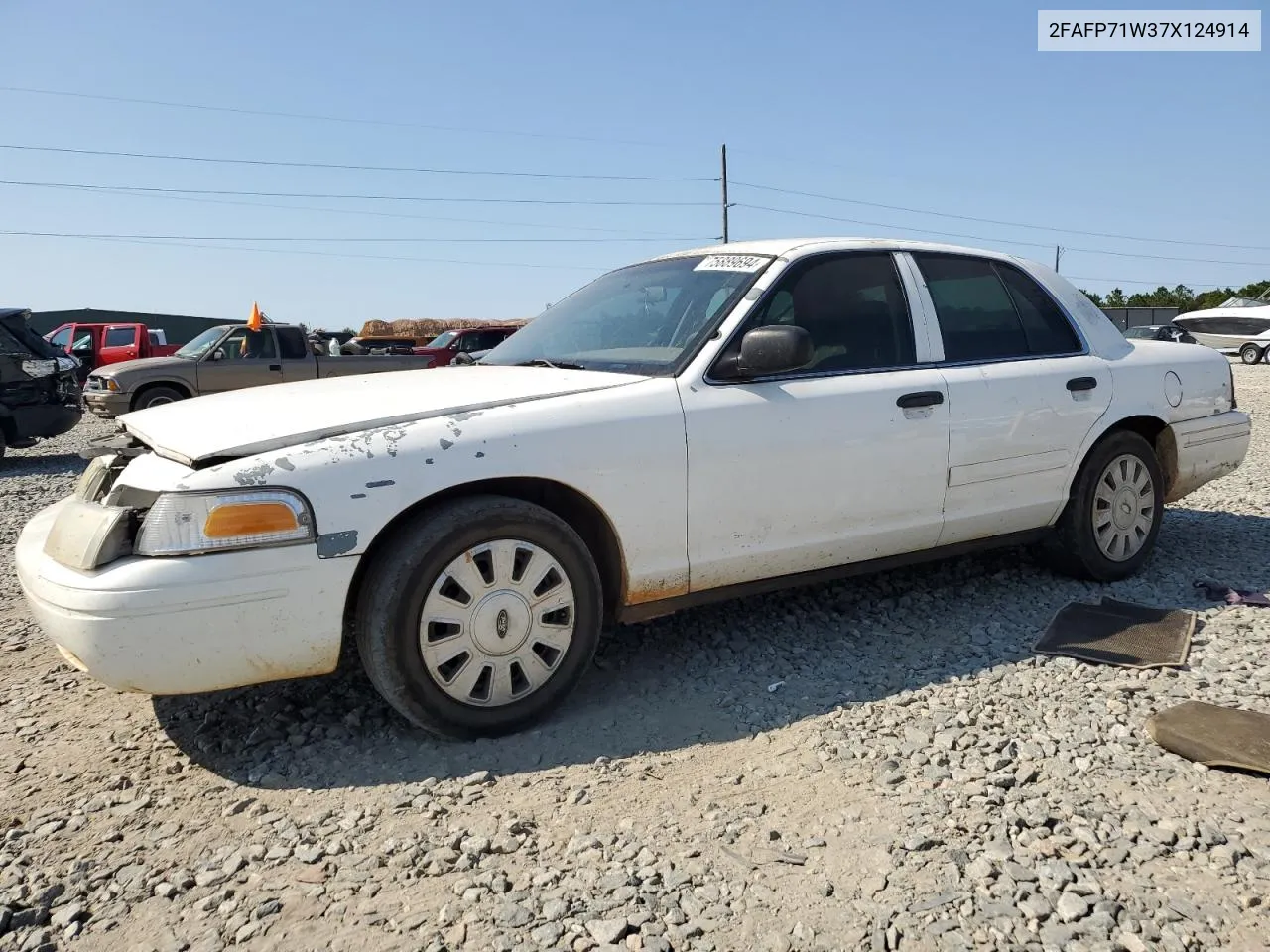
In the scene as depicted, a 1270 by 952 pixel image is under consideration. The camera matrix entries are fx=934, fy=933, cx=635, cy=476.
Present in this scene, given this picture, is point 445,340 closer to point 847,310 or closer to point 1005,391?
point 847,310

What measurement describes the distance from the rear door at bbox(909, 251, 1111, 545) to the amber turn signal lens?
2.61 metres

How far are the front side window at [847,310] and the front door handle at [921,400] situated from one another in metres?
0.16

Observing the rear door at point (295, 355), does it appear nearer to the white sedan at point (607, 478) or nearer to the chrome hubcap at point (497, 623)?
the white sedan at point (607, 478)

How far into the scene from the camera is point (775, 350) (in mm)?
3309

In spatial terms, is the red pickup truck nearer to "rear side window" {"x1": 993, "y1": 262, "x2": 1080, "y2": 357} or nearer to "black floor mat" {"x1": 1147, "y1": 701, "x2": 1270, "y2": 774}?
"rear side window" {"x1": 993, "y1": 262, "x2": 1080, "y2": 357}

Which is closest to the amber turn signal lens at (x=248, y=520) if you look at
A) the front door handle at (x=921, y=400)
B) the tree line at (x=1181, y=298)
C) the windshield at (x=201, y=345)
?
the front door handle at (x=921, y=400)

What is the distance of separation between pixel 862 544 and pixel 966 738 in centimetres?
96

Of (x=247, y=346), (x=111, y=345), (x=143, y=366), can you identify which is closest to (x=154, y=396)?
(x=143, y=366)

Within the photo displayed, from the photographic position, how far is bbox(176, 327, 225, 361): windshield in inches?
536

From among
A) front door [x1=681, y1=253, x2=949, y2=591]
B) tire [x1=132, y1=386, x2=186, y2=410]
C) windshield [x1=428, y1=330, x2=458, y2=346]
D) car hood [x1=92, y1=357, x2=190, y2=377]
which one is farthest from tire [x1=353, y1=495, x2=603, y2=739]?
windshield [x1=428, y1=330, x2=458, y2=346]

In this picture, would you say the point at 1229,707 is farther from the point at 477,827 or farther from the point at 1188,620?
the point at 477,827

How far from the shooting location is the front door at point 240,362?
13.5 metres

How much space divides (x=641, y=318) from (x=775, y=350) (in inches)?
28.9

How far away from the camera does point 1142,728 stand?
3.01 m
